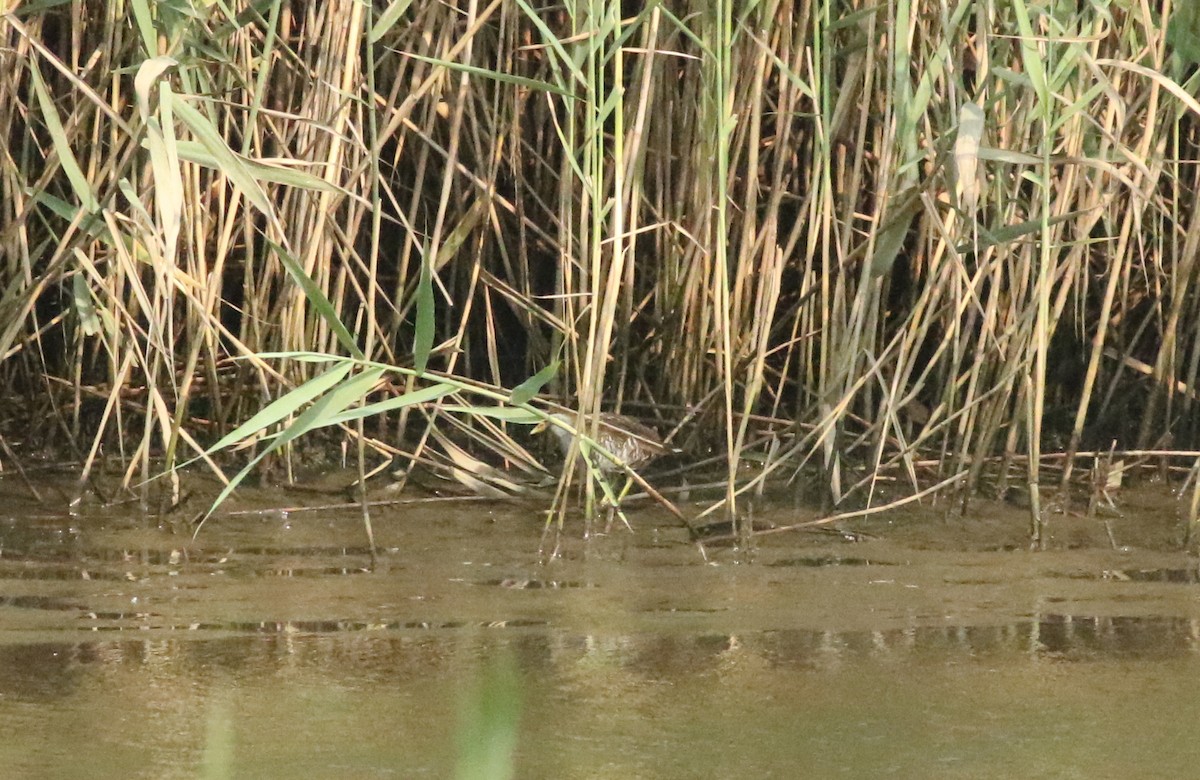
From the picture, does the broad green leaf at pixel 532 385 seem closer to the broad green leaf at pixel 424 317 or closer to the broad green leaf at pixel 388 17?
the broad green leaf at pixel 424 317

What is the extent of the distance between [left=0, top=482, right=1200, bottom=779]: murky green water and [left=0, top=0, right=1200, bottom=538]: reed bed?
6.7 inches

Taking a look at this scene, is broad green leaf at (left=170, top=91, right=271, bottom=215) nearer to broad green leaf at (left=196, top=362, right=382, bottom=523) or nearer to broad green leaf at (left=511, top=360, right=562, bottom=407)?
broad green leaf at (left=196, top=362, right=382, bottom=523)

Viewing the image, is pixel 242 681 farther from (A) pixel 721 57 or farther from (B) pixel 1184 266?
(B) pixel 1184 266

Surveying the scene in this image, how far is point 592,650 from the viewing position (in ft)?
7.06

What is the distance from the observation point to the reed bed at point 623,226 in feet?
8.48

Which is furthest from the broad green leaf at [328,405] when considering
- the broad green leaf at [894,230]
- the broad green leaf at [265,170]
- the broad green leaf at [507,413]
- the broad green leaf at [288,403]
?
the broad green leaf at [894,230]

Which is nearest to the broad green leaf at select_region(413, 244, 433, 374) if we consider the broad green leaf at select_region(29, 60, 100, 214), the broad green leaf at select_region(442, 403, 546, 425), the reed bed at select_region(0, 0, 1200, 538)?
the reed bed at select_region(0, 0, 1200, 538)

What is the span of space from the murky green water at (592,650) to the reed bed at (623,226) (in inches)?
6.7

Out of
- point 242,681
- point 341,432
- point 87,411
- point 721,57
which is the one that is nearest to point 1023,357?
point 721,57

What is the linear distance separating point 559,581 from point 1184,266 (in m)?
1.31

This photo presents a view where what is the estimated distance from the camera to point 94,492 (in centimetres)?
298

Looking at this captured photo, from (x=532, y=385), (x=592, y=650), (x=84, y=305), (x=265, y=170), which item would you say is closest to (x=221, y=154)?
(x=265, y=170)

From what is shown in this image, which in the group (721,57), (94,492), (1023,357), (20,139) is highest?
(721,57)

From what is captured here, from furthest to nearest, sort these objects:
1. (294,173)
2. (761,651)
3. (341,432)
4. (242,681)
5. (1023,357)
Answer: (341,432) → (1023,357) → (294,173) → (761,651) → (242,681)
